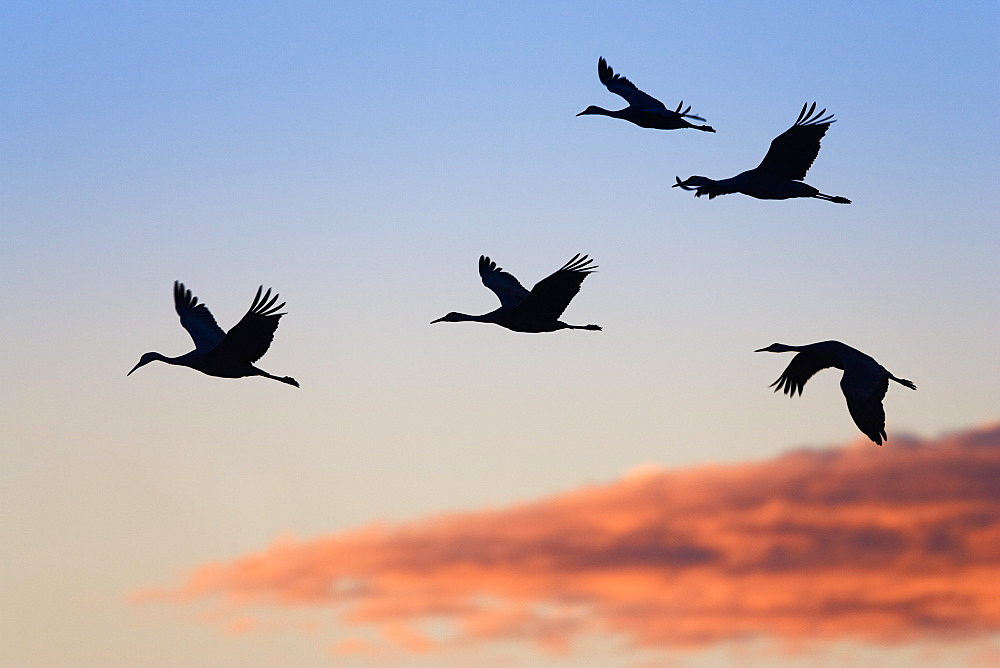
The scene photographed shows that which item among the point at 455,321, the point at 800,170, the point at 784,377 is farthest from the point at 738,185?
the point at 455,321

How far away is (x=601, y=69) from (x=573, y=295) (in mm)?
9076

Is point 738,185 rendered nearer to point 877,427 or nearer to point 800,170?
point 800,170

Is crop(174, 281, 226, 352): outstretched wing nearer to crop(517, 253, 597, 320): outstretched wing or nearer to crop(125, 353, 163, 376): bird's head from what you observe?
crop(125, 353, 163, 376): bird's head

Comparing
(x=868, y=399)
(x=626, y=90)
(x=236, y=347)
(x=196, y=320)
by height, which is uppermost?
(x=626, y=90)

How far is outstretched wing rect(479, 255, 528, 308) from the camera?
25991 millimetres

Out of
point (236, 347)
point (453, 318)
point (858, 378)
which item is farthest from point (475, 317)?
point (858, 378)

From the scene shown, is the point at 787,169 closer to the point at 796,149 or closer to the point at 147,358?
the point at 796,149

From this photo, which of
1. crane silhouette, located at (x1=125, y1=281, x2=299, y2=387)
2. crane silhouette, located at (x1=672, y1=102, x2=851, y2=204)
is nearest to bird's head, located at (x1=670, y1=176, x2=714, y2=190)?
crane silhouette, located at (x1=672, y1=102, x2=851, y2=204)

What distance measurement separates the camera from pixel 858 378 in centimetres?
1903

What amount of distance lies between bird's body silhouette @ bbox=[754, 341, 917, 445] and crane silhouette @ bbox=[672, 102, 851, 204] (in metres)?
3.58

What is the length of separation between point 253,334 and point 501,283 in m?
6.06

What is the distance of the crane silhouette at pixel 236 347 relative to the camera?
21672mm

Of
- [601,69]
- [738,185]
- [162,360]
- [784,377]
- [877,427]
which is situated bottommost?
[877,427]

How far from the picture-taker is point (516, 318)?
907 inches
